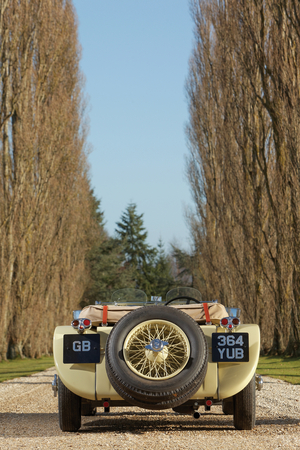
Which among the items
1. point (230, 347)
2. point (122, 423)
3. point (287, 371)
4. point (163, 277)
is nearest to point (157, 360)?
point (230, 347)

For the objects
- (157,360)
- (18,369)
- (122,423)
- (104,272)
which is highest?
(104,272)

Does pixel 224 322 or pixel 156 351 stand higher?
pixel 224 322

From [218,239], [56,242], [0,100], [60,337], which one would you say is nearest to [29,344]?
Answer: [56,242]

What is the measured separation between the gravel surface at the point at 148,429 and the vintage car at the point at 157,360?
0.23 m

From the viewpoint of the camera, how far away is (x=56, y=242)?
24109mm

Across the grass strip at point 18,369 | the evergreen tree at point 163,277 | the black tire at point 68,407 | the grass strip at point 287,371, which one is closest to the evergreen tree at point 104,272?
the evergreen tree at point 163,277

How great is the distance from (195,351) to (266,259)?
615 inches

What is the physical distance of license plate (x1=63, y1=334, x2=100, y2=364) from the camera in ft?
15.0

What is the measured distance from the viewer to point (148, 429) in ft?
16.2

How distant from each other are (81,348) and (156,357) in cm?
69

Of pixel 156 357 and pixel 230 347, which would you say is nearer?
pixel 156 357

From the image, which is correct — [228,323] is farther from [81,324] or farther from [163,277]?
[163,277]

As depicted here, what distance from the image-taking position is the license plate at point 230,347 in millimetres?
4527

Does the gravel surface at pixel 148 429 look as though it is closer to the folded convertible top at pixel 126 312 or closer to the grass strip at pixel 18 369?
the folded convertible top at pixel 126 312
